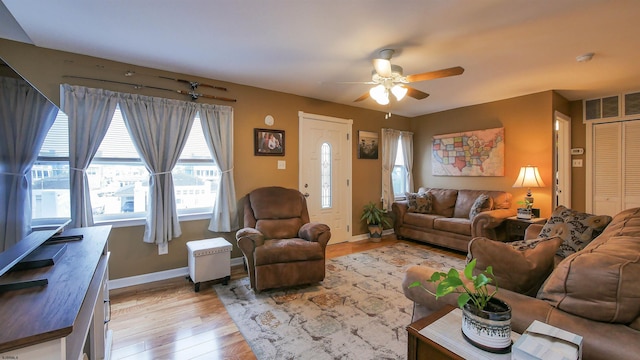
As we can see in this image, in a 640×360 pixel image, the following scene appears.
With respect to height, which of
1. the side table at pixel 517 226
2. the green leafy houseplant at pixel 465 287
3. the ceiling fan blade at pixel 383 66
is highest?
the ceiling fan blade at pixel 383 66

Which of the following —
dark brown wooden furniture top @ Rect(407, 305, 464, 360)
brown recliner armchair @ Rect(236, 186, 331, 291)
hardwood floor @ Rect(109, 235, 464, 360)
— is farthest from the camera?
brown recliner armchair @ Rect(236, 186, 331, 291)

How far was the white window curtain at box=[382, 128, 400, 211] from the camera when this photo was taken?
17.1 ft

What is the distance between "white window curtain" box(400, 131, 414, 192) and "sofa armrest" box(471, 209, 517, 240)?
6.34 feet

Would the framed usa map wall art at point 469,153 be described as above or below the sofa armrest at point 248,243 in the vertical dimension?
above

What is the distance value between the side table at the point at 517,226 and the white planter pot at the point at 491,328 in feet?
10.9

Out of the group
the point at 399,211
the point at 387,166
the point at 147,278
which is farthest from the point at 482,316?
the point at 387,166

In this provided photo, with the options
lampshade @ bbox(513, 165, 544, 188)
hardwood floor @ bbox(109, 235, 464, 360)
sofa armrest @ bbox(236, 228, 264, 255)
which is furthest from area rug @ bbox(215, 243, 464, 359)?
lampshade @ bbox(513, 165, 544, 188)

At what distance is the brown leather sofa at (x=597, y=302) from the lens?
35.8 inches

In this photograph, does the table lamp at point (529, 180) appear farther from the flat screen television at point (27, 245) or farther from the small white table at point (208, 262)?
the flat screen television at point (27, 245)

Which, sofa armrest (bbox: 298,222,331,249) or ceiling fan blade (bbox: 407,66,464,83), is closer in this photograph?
ceiling fan blade (bbox: 407,66,464,83)

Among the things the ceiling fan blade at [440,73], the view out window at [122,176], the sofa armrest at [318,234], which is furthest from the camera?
the sofa armrest at [318,234]

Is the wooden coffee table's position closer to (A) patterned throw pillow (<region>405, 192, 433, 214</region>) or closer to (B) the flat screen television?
(B) the flat screen television

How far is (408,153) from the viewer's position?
18.5 feet

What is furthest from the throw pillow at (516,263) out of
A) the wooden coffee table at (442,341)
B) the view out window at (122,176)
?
the view out window at (122,176)
